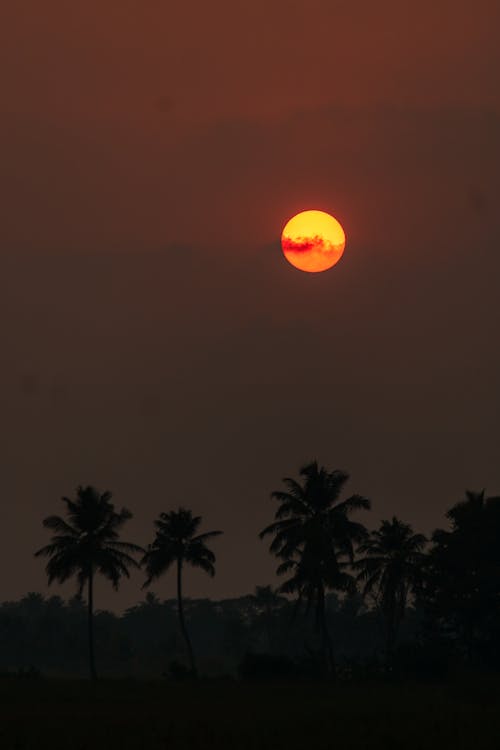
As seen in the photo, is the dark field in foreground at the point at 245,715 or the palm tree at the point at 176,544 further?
the palm tree at the point at 176,544

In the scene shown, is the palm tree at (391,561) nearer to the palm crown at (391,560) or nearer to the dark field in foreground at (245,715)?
the palm crown at (391,560)

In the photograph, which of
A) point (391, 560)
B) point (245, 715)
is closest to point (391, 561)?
point (391, 560)

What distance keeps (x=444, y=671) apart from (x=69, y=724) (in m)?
36.6

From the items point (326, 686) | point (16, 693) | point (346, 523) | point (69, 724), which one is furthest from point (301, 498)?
point (69, 724)

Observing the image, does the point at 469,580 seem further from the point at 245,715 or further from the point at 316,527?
the point at 245,715

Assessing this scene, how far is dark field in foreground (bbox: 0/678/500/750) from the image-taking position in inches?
Answer: 2084

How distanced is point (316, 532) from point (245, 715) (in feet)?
125

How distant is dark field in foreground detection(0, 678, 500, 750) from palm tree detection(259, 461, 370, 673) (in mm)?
19106

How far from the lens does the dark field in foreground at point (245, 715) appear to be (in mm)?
52938

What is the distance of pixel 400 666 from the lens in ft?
297

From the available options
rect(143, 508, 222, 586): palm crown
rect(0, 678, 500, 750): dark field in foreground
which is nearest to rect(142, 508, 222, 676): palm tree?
rect(143, 508, 222, 586): palm crown

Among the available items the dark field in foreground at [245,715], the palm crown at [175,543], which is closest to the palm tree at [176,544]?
the palm crown at [175,543]

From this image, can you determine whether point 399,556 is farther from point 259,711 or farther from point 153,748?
point 153,748

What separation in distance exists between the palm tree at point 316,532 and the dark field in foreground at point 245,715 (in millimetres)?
19106
